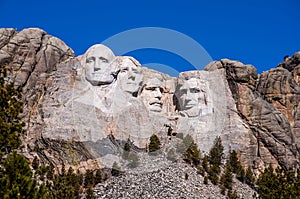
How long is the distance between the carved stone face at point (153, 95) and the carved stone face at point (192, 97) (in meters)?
1.60

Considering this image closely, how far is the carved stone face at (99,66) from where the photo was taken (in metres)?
44.8

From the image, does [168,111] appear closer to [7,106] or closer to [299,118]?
[299,118]

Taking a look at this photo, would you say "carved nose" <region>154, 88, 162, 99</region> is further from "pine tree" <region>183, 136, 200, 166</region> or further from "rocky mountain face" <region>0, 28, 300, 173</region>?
"pine tree" <region>183, 136, 200, 166</region>

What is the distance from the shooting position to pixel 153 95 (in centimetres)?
4791

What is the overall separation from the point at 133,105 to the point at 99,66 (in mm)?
3413

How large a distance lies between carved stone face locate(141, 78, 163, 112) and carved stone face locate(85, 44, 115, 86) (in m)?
3.21

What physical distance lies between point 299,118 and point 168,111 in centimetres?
949

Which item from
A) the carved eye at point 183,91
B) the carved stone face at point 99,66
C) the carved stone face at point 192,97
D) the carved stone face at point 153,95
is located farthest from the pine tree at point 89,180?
the carved eye at point 183,91

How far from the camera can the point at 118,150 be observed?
1667 inches

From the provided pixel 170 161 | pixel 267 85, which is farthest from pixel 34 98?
pixel 267 85

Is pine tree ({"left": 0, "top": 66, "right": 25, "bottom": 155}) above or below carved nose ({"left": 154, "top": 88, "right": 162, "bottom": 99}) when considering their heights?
below

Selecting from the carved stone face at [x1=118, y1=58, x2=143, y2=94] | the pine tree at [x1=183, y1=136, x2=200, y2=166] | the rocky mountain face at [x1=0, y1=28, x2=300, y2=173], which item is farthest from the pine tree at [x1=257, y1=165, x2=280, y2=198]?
the carved stone face at [x1=118, y1=58, x2=143, y2=94]

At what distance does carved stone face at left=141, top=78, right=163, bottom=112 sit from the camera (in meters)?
47.3

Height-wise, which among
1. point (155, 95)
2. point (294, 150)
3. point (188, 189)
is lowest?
point (188, 189)
